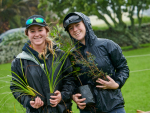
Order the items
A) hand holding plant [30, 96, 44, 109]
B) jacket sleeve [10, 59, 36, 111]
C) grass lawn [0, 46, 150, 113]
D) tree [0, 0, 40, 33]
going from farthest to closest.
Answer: tree [0, 0, 40, 33], grass lawn [0, 46, 150, 113], jacket sleeve [10, 59, 36, 111], hand holding plant [30, 96, 44, 109]

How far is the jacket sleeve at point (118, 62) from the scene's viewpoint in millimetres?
2201

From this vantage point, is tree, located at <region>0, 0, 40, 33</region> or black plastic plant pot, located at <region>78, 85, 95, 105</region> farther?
tree, located at <region>0, 0, 40, 33</region>

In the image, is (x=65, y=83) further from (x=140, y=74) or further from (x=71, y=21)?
(x=140, y=74)

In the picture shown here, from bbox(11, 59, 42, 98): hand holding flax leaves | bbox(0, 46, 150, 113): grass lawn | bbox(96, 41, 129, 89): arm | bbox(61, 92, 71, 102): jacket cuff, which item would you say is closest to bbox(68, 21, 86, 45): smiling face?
bbox(96, 41, 129, 89): arm

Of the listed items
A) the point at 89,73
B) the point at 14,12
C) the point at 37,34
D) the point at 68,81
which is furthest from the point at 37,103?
the point at 14,12

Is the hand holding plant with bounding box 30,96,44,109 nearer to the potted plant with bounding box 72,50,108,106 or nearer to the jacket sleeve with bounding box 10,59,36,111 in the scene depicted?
the jacket sleeve with bounding box 10,59,36,111

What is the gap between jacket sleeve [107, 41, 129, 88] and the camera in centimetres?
220

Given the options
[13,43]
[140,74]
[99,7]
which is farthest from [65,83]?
[99,7]

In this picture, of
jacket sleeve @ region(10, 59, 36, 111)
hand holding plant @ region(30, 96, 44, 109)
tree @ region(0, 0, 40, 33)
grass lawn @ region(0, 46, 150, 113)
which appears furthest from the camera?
tree @ region(0, 0, 40, 33)

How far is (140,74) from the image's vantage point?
784cm

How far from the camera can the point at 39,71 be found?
2.21 metres

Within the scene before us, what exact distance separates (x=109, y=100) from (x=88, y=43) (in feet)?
2.12

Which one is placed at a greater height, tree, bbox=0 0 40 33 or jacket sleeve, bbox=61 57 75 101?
tree, bbox=0 0 40 33

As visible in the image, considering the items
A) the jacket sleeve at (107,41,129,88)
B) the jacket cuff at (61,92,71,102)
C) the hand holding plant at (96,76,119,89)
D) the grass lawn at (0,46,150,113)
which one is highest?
the jacket sleeve at (107,41,129,88)
